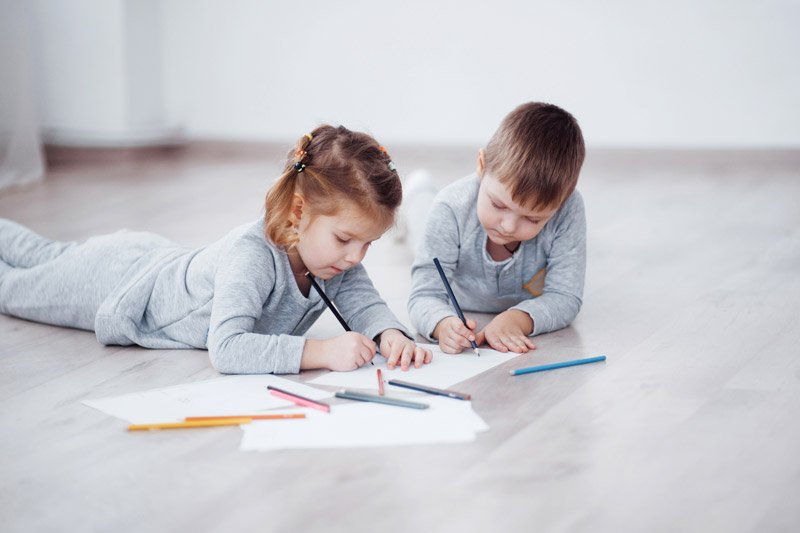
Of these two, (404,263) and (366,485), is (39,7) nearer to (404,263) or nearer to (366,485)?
(404,263)

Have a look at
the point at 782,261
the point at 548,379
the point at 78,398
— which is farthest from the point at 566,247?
the point at 78,398

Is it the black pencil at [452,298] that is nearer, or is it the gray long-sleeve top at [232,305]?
the gray long-sleeve top at [232,305]

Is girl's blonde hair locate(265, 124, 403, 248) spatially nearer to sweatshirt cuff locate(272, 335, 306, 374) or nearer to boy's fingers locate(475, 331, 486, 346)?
sweatshirt cuff locate(272, 335, 306, 374)

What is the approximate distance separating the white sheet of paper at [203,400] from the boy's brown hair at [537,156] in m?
0.52

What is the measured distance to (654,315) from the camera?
79.4 inches

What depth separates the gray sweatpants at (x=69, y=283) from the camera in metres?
1.94

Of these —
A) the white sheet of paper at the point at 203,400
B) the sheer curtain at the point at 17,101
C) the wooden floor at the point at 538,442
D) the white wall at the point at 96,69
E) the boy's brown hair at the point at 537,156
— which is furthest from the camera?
the white wall at the point at 96,69

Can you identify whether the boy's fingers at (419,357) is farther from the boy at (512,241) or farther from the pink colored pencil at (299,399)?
the pink colored pencil at (299,399)

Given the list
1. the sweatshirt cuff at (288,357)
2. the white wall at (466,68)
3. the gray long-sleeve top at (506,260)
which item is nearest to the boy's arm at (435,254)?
the gray long-sleeve top at (506,260)

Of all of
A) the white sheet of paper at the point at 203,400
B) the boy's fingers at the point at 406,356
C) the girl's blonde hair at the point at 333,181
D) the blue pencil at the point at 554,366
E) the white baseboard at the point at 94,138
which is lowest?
the white baseboard at the point at 94,138

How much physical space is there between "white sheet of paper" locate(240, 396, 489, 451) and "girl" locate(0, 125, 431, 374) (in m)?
0.19

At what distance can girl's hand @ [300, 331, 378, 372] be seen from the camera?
1645 mm

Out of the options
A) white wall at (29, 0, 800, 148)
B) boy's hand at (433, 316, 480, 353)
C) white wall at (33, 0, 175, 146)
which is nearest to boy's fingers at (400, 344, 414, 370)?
boy's hand at (433, 316, 480, 353)

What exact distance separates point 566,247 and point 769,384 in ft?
1.67
